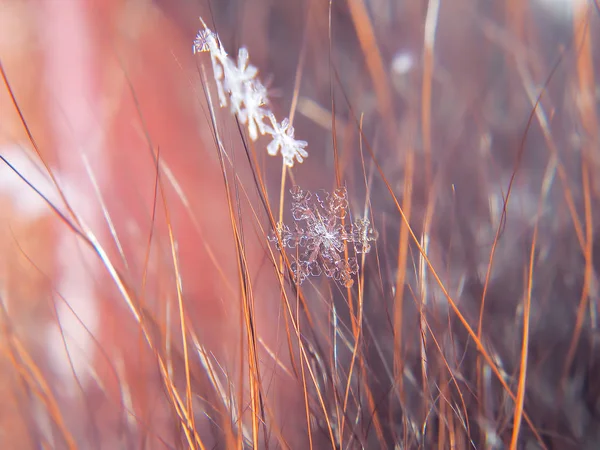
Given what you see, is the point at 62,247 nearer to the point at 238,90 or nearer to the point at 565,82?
the point at 238,90

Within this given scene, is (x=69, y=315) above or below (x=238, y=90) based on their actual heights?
below

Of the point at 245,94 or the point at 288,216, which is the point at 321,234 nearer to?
the point at 288,216

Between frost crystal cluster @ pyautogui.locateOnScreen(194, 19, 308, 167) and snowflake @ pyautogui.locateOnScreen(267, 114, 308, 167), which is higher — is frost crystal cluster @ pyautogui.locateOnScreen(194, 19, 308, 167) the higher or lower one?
the higher one

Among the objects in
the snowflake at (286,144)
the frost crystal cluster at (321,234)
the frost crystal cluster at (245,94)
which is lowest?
the frost crystal cluster at (321,234)

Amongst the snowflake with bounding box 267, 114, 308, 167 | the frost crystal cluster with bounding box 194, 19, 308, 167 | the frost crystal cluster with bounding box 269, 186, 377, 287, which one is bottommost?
the frost crystal cluster with bounding box 269, 186, 377, 287

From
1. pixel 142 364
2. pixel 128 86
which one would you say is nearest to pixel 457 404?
pixel 142 364
